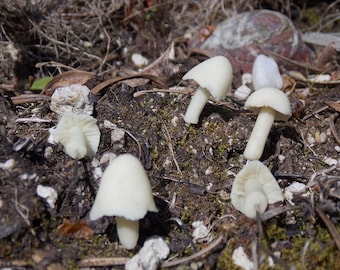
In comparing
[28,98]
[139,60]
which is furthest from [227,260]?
[139,60]

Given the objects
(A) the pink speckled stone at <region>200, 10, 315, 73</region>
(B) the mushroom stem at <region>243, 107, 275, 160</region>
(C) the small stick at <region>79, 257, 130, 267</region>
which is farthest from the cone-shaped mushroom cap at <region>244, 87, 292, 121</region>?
(A) the pink speckled stone at <region>200, 10, 315, 73</region>

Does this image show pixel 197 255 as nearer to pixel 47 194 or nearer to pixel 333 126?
pixel 47 194

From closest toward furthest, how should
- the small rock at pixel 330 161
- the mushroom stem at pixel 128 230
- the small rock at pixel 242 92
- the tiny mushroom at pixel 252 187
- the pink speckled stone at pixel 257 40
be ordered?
1. the mushroom stem at pixel 128 230
2. the tiny mushroom at pixel 252 187
3. the small rock at pixel 330 161
4. the small rock at pixel 242 92
5. the pink speckled stone at pixel 257 40

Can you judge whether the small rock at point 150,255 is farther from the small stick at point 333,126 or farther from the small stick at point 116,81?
the small stick at point 333,126

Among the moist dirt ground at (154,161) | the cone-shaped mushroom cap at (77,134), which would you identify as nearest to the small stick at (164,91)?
the moist dirt ground at (154,161)

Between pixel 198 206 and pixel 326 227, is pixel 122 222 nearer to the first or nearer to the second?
pixel 198 206

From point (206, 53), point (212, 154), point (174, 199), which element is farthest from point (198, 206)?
point (206, 53)

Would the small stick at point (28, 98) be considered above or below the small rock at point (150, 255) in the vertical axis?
above
